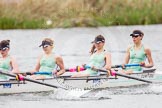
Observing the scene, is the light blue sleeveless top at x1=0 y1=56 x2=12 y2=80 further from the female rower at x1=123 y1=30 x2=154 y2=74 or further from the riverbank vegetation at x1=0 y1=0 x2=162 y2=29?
the riverbank vegetation at x1=0 y1=0 x2=162 y2=29

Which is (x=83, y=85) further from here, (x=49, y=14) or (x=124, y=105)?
(x=49, y=14)

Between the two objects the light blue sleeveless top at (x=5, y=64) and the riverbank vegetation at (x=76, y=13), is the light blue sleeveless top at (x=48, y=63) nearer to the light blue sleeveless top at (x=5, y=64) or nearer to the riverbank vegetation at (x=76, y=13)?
the light blue sleeveless top at (x=5, y=64)

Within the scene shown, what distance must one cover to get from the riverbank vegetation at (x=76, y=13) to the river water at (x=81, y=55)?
345mm

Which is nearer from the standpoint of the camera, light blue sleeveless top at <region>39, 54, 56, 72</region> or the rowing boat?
the rowing boat

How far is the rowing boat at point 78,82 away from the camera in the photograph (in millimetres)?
14461

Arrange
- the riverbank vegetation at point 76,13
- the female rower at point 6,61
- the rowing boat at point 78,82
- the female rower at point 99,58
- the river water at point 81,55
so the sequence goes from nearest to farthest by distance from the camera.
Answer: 1. the river water at point 81,55
2. the rowing boat at point 78,82
3. the female rower at point 6,61
4. the female rower at point 99,58
5. the riverbank vegetation at point 76,13

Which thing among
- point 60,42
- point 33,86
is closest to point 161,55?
point 60,42

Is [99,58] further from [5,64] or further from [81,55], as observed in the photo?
[81,55]

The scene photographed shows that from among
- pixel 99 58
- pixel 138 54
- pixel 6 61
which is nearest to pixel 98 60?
pixel 99 58

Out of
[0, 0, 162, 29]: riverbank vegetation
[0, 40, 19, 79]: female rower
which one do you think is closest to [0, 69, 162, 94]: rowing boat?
[0, 40, 19, 79]: female rower

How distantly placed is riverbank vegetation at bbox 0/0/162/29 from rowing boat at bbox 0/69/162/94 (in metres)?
9.41

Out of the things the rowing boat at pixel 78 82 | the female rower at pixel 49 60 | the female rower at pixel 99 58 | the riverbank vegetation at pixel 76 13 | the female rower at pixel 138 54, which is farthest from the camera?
the riverbank vegetation at pixel 76 13

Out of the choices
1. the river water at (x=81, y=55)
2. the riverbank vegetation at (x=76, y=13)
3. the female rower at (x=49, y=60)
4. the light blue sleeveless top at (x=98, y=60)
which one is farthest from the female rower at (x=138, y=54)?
the riverbank vegetation at (x=76, y=13)

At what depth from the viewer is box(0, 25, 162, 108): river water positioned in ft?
45.5
